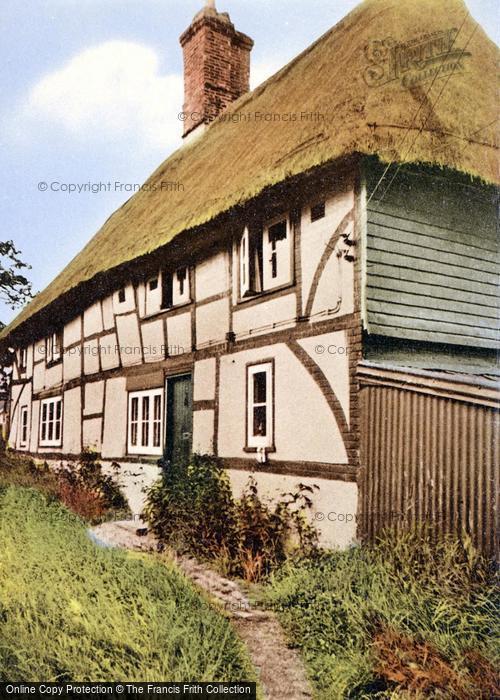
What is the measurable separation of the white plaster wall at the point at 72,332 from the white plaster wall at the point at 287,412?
226 inches

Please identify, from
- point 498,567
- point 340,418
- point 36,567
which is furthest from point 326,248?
point 36,567

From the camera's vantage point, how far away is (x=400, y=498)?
5.72 metres

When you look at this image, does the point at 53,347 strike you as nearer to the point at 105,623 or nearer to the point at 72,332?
the point at 72,332

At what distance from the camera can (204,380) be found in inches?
352

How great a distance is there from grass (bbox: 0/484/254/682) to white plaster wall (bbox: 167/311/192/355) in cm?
410

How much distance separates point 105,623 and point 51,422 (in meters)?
11.5

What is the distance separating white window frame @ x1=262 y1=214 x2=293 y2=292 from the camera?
7531 millimetres

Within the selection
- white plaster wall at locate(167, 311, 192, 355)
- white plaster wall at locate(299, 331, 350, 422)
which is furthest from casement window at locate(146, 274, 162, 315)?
white plaster wall at locate(299, 331, 350, 422)

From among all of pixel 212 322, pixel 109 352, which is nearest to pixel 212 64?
pixel 109 352

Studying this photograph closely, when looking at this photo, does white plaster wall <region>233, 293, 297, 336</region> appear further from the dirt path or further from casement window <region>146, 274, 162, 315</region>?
the dirt path

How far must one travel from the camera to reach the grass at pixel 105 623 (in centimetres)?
354

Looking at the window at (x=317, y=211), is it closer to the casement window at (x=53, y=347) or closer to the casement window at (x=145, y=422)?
the casement window at (x=145, y=422)

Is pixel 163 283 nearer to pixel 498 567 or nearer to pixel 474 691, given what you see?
pixel 498 567

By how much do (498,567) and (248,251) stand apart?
4983 millimetres
